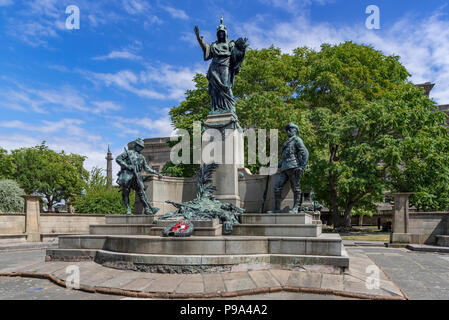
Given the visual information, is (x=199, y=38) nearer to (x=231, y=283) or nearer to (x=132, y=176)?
(x=132, y=176)

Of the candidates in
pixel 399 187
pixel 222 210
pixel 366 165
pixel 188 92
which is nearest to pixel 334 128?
pixel 366 165

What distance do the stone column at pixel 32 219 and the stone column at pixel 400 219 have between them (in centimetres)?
2118

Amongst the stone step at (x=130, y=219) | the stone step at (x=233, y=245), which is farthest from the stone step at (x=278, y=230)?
the stone step at (x=130, y=219)

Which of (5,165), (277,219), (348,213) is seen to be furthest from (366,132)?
(5,165)

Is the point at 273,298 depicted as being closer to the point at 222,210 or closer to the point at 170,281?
the point at 170,281

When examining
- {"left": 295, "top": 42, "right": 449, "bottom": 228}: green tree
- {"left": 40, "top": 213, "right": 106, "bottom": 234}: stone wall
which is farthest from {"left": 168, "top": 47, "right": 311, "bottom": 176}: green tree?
{"left": 40, "top": 213, "right": 106, "bottom": 234}: stone wall

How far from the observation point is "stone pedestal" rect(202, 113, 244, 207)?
12789mm

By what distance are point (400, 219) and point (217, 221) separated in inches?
529

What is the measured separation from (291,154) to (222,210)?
9.17 feet

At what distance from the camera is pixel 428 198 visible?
23734 millimetres

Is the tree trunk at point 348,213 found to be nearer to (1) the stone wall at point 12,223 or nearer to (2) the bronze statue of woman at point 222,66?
(2) the bronze statue of woman at point 222,66

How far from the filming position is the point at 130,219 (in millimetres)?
12188

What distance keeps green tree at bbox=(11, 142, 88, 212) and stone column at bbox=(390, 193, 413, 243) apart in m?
43.0

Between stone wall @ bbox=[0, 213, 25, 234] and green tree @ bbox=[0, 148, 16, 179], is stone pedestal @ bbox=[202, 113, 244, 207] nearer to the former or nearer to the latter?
stone wall @ bbox=[0, 213, 25, 234]
